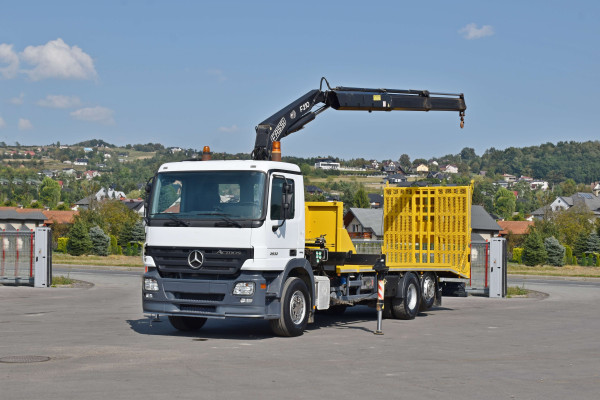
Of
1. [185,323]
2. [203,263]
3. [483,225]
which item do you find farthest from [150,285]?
[483,225]

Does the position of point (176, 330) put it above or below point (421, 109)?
below

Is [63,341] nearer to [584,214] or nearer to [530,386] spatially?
[530,386]

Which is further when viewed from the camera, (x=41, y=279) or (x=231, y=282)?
(x=41, y=279)

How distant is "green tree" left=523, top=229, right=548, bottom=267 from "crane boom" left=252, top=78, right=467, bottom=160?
42.7 m

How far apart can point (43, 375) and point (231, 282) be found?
14.3 ft

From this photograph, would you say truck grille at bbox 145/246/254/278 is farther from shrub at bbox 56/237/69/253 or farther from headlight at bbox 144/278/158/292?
shrub at bbox 56/237/69/253

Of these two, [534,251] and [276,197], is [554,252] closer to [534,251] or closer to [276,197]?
[534,251]

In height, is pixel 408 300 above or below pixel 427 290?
below

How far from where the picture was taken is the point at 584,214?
88.7 metres

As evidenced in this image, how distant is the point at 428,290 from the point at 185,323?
6935mm

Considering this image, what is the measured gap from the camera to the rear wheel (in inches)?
774

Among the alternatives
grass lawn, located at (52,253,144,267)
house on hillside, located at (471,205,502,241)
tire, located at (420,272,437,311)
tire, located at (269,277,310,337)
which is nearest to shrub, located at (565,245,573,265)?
house on hillside, located at (471,205,502,241)

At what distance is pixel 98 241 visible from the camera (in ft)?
214

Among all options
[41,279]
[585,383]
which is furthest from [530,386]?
[41,279]
